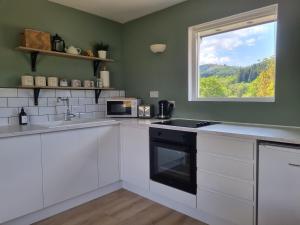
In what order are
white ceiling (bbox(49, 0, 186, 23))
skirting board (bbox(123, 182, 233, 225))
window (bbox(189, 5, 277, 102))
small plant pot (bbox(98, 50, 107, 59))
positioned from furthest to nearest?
small plant pot (bbox(98, 50, 107, 59)) → white ceiling (bbox(49, 0, 186, 23)) → window (bbox(189, 5, 277, 102)) → skirting board (bbox(123, 182, 233, 225))

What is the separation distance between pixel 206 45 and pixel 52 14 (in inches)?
71.8

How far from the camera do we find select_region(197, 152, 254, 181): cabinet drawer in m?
1.66

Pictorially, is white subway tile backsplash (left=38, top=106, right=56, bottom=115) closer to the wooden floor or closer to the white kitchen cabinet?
the wooden floor

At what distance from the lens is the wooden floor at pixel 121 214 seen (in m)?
2.03

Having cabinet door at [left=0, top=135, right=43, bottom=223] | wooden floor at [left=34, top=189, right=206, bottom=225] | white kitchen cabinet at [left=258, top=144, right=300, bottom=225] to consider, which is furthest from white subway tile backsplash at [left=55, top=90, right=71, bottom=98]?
white kitchen cabinet at [left=258, top=144, right=300, bottom=225]

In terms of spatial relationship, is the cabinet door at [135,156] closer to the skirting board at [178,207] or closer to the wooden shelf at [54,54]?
the skirting board at [178,207]

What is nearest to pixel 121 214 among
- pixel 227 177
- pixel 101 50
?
pixel 227 177

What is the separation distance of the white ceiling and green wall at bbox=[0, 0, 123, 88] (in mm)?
108

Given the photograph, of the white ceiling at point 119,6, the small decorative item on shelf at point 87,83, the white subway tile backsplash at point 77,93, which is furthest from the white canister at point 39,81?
the white ceiling at point 119,6

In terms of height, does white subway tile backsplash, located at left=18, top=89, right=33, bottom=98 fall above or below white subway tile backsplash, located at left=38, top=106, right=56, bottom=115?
above

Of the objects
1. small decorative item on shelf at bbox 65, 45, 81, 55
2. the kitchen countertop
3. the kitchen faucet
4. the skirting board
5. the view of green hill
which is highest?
small decorative item on shelf at bbox 65, 45, 81, 55

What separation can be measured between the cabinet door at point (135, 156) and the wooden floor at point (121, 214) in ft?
0.75

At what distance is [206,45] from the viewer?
8.41ft

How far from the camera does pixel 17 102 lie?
2314 millimetres
